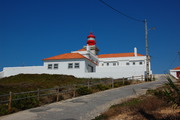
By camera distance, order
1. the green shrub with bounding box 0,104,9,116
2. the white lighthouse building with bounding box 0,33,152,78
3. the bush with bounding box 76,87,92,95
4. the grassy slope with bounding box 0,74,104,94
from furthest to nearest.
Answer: the white lighthouse building with bounding box 0,33,152,78 → the grassy slope with bounding box 0,74,104,94 → the bush with bounding box 76,87,92,95 → the green shrub with bounding box 0,104,9,116

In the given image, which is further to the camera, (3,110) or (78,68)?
→ (78,68)

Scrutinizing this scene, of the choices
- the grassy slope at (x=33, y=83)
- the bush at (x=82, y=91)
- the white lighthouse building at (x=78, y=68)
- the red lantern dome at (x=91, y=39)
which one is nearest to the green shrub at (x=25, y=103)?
the bush at (x=82, y=91)

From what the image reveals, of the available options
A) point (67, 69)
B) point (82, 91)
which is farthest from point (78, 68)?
point (82, 91)

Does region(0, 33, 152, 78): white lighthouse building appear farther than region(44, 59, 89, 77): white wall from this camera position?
No

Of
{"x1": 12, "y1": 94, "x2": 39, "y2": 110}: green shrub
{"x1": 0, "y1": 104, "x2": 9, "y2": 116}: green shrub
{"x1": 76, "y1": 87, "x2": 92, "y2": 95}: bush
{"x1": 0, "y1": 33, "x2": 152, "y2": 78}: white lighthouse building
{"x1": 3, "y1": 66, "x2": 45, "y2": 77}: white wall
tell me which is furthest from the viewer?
{"x1": 3, "y1": 66, "x2": 45, "y2": 77}: white wall

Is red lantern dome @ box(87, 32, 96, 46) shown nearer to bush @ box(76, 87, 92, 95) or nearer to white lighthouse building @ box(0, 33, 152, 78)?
white lighthouse building @ box(0, 33, 152, 78)

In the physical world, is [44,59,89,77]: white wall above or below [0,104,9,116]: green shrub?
above

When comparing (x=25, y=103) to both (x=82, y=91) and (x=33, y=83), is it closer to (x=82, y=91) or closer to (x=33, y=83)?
(x=82, y=91)

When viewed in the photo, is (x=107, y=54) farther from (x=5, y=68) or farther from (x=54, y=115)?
(x=54, y=115)

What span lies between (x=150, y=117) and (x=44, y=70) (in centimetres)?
3055

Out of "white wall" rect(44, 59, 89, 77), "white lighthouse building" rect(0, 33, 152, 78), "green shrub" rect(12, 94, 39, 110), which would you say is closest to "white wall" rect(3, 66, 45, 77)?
"white lighthouse building" rect(0, 33, 152, 78)

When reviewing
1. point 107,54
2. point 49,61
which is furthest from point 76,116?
point 107,54

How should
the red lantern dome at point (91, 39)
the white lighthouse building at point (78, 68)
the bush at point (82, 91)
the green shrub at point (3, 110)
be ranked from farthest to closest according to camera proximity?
the red lantern dome at point (91, 39) < the white lighthouse building at point (78, 68) < the bush at point (82, 91) < the green shrub at point (3, 110)

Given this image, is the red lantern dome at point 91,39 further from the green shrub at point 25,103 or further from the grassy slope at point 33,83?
the green shrub at point 25,103
